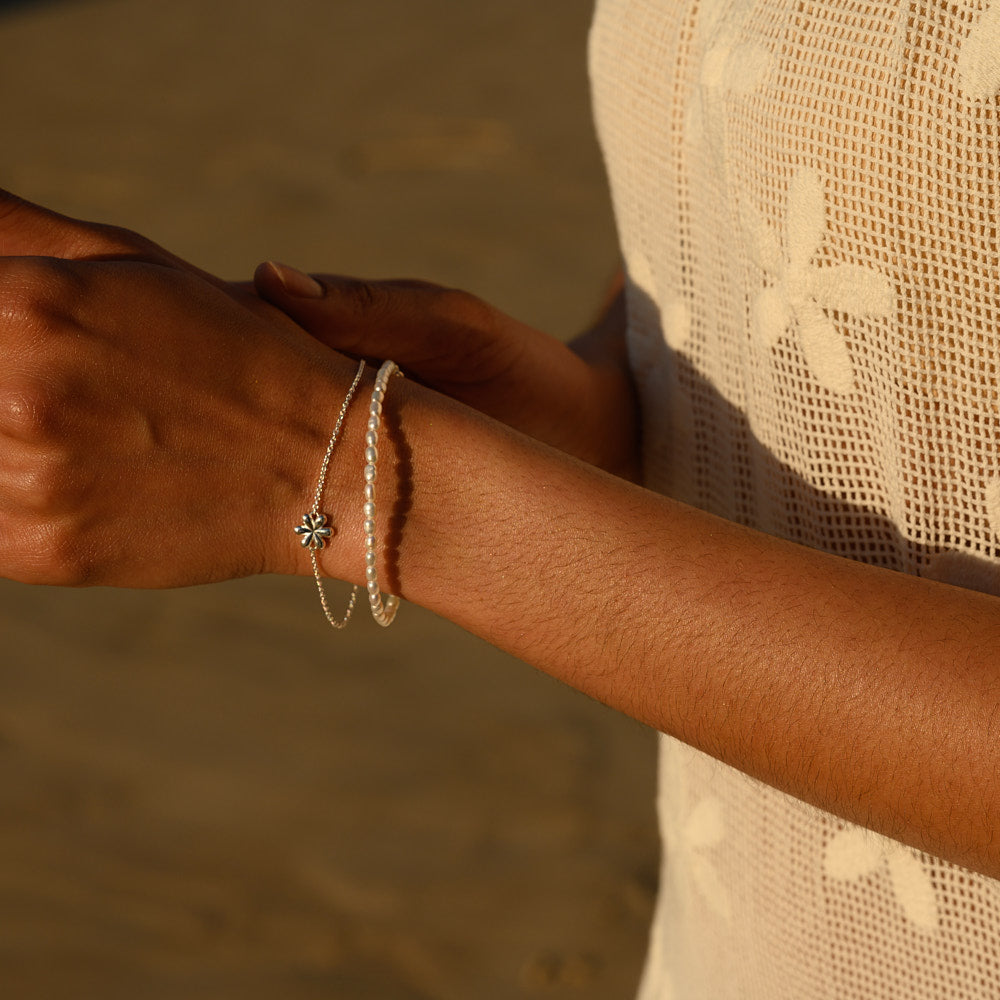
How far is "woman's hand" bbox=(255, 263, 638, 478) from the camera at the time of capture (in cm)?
128

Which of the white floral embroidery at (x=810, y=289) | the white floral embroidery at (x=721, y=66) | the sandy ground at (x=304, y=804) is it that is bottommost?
the sandy ground at (x=304, y=804)

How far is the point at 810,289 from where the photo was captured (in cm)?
111

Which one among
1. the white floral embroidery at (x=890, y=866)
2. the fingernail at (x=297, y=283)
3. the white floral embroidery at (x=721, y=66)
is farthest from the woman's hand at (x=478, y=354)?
the white floral embroidery at (x=890, y=866)

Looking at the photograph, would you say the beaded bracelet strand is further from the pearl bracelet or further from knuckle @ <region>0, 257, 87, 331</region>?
knuckle @ <region>0, 257, 87, 331</region>

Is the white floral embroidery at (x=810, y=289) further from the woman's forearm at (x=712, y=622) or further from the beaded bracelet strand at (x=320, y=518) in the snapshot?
the beaded bracelet strand at (x=320, y=518)

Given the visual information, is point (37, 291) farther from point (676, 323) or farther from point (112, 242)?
point (676, 323)

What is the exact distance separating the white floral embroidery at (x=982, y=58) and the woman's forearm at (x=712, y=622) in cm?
38

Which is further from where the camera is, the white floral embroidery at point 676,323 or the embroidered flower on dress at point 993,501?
the white floral embroidery at point 676,323

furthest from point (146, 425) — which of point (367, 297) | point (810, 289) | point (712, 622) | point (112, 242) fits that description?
point (810, 289)

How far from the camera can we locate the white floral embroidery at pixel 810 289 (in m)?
1.07

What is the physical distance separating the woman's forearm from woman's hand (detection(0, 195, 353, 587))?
7 centimetres

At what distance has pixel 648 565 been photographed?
1003mm

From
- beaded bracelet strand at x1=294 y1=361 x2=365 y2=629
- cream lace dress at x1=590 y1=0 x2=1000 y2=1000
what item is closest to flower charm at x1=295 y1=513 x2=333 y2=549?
beaded bracelet strand at x1=294 y1=361 x2=365 y2=629

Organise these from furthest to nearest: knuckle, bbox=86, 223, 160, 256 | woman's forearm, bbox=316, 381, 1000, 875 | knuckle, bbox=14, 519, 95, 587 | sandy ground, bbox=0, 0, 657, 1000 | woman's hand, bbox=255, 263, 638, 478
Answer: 1. sandy ground, bbox=0, 0, 657, 1000
2. woman's hand, bbox=255, 263, 638, 478
3. knuckle, bbox=86, 223, 160, 256
4. knuckle, bbox=14, 519, 95, 587
5. woman's forearm, bbox=316, 381, 1000, 875
